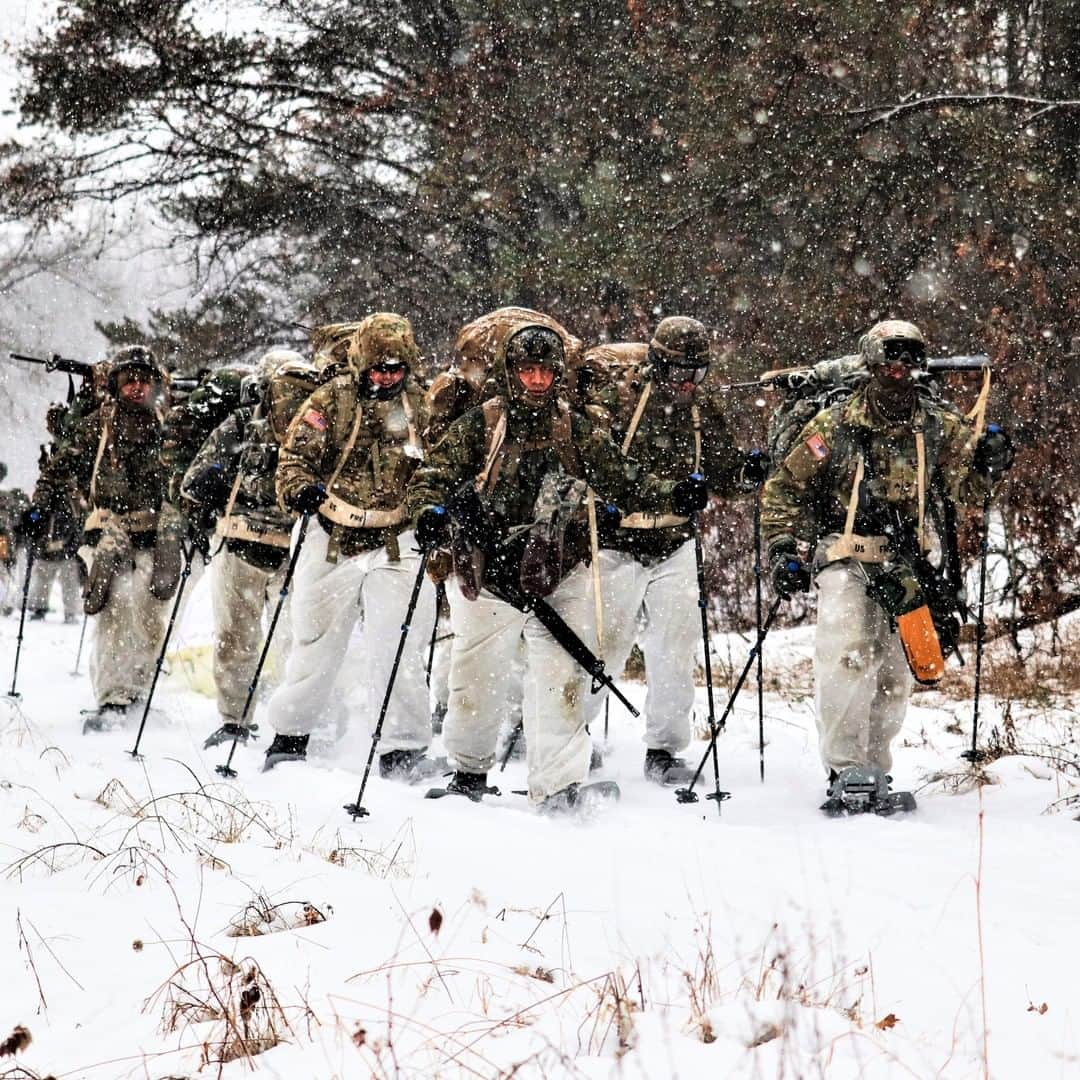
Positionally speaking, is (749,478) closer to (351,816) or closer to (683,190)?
(351,816)

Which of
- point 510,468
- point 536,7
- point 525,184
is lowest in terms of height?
point 510,468

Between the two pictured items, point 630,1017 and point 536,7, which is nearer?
point 630,1017

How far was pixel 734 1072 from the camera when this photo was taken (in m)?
2.76

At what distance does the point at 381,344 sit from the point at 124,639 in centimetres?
304

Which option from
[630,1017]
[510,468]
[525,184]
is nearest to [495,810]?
[510,468]

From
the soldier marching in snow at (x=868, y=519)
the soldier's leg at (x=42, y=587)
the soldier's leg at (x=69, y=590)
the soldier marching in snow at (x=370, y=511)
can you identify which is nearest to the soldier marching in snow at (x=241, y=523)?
the soldier marching in snow at (x=370, y=511)

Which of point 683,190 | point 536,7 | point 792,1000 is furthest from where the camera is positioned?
point 536,7

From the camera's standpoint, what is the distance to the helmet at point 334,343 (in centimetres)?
750

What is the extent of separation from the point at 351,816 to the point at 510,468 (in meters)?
1.76

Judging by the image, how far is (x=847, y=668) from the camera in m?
6.15

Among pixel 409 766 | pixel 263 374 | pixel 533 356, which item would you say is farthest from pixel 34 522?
pixel 533 356

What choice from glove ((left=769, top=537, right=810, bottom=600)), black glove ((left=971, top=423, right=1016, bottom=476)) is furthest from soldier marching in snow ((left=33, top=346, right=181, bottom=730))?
black glove ((left=971, top=423, right=1016, bottom=476))

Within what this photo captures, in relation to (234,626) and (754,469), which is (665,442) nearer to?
(754,469)

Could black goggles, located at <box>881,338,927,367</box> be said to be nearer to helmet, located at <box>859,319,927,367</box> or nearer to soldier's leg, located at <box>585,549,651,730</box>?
helmet, located at <box>859,319,927,367</box>
